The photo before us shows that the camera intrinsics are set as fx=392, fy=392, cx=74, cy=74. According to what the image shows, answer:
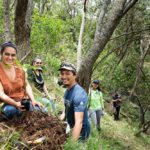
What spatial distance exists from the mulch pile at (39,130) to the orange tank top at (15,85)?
0.31 metres

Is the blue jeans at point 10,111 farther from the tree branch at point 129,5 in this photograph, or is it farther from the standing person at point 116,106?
the standing person at point 116,106

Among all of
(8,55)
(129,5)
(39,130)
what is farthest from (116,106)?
(39,130)

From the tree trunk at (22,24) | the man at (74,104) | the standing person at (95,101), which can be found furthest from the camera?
the standing person at (95,101)

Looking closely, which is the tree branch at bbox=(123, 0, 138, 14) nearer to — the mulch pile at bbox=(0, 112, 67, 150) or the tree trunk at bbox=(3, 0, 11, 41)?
the tree trunk at bbox=(3, 0, 11, 41)

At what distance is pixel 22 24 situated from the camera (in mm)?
7938

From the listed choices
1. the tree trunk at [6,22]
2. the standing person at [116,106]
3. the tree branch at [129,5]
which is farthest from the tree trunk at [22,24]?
the standing person at [116,106]

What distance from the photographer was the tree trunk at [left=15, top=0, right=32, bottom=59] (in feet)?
24.0

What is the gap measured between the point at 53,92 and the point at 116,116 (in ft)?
23.5

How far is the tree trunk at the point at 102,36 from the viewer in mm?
7539

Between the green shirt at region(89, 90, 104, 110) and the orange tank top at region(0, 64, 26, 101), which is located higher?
the orange tank top at region(0, 64, 26, 101)

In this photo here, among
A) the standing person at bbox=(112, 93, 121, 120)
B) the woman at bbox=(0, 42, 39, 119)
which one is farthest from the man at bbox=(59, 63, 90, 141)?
the standing person at bbox=(112, 93, 121, 120)

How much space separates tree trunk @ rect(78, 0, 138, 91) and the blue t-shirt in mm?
3203

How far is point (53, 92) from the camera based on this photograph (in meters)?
14.1

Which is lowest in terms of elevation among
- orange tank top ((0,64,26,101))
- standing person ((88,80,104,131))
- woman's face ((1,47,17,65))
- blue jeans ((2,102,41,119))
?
standing person ((88,80,104,131))
